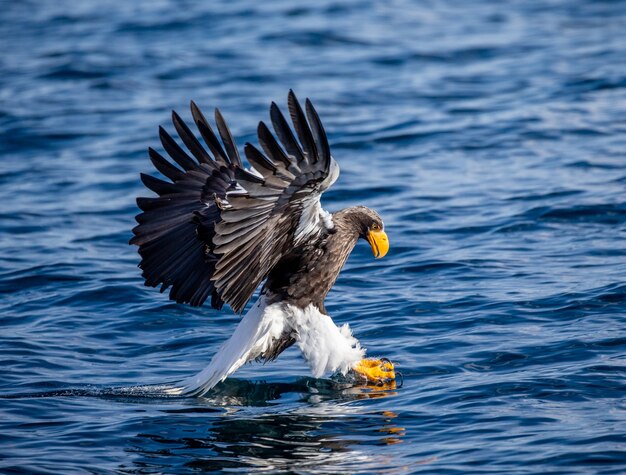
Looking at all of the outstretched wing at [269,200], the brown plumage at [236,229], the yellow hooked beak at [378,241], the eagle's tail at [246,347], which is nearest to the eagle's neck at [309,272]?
the brown plumage at [236,229]

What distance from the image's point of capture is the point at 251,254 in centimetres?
577

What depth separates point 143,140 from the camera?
12531mm

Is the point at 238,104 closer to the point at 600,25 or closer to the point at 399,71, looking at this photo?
the point at 399,71

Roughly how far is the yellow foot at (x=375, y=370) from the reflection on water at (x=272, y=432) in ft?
0.27

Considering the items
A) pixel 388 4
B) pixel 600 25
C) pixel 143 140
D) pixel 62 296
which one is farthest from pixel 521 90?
pixel 62 296

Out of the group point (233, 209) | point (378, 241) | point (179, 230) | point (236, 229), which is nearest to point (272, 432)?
point (236, 229)

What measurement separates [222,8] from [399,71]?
5.37m

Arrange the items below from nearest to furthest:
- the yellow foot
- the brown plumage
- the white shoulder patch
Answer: the brown plumage < the white shoulder patch < the yellow foot

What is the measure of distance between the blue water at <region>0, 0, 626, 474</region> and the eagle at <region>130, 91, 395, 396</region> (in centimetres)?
28

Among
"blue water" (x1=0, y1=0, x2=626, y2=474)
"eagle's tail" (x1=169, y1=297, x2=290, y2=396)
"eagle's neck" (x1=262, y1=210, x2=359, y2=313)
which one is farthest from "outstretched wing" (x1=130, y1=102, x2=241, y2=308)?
"blue water" (x1=0, y1=0, x2=626, y2=474)

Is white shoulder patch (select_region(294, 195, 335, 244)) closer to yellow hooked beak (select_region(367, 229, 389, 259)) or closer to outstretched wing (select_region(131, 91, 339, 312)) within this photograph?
outstretched wing (select_region(131, 91, 339, 312))

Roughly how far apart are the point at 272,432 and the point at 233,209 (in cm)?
124

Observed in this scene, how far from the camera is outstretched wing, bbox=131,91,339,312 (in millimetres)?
5430

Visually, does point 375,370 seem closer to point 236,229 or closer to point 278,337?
point 278,337
